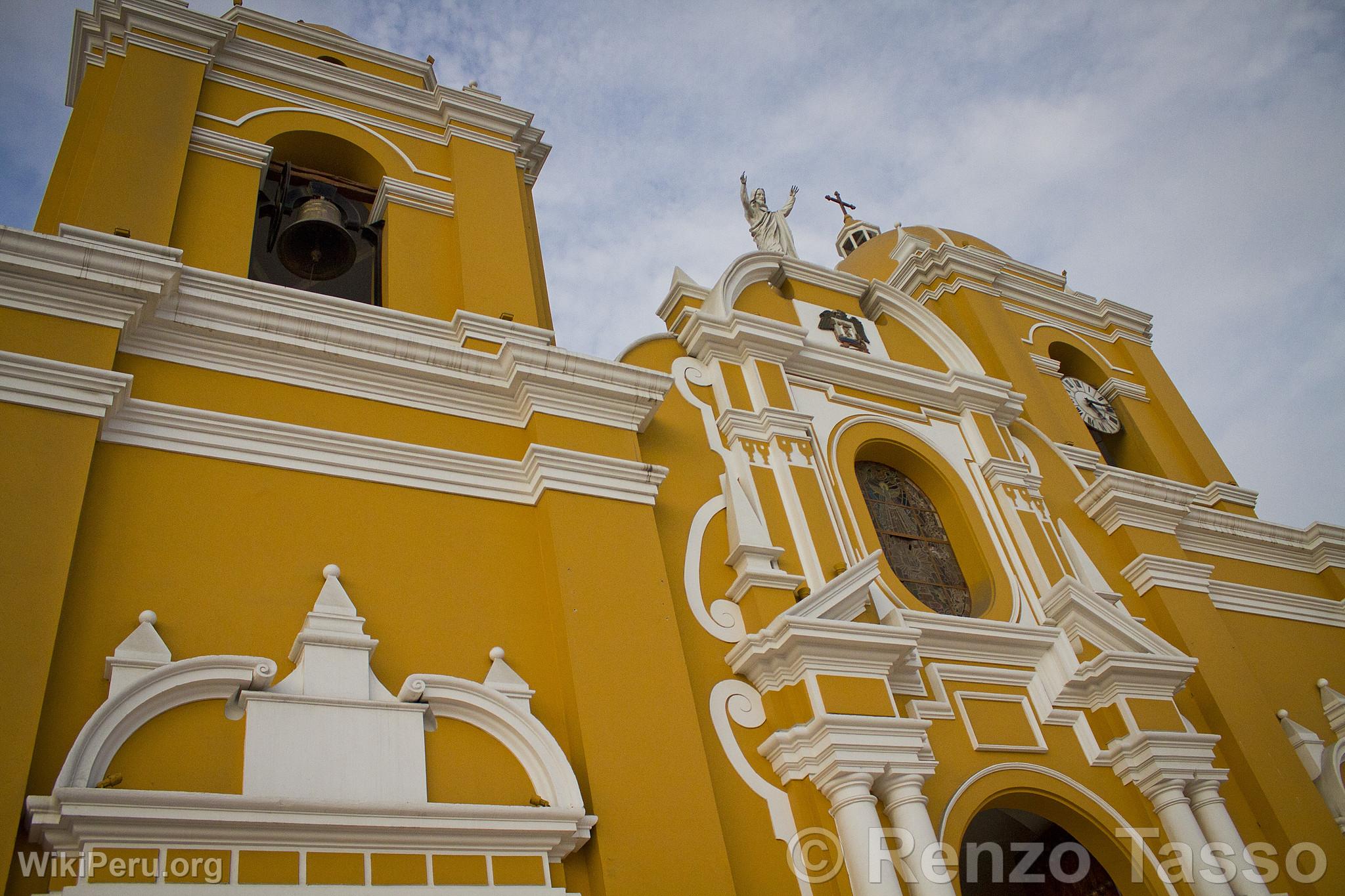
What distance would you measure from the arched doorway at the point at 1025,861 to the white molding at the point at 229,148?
23.4 feet

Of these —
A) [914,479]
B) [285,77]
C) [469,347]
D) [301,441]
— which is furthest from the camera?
[914,479]

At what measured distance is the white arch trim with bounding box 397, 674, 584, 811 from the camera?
5.66m

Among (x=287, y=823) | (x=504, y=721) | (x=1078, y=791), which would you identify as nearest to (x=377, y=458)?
(x=504, y=721)

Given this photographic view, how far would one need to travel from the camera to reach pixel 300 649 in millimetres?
5539

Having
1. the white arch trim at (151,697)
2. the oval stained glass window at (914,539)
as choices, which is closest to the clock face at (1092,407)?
the oval stained glass window at (914,539)

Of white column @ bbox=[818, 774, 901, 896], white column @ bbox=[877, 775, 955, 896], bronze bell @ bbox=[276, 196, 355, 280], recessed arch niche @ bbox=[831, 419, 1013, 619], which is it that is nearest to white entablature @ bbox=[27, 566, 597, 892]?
white column @ bbox=[818, 774, 901, 896]

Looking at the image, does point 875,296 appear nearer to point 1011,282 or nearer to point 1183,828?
point 1011,282

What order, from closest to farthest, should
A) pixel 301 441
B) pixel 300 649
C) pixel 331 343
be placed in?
1. pixel 300 649
2. pixel 301 441
3. pixel 331 343

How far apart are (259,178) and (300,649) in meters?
4.08

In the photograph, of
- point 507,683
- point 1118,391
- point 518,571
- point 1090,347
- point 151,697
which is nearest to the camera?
point 151,697

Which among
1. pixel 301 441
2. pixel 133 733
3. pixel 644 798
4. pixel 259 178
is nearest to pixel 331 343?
pixel 301 441

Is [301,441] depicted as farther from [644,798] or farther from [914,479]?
[914,479]

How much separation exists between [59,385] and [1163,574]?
8.44 metres

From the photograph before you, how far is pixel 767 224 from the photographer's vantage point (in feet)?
37.5
